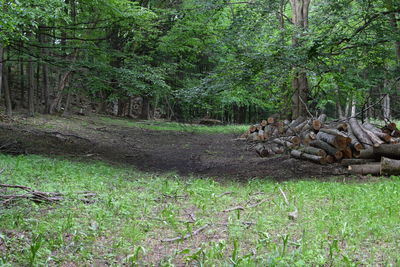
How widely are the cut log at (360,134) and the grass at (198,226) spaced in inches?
77.5

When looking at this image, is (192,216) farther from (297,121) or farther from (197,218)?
(297,121)

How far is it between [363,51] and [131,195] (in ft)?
22.4

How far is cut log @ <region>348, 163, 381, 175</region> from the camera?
840 cm

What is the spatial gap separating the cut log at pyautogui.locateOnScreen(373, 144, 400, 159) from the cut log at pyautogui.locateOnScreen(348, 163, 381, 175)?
335 mm

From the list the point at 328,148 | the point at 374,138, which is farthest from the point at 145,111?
the point at 374,138

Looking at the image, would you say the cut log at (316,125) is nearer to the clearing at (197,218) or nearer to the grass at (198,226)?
the clearing at (197,218)

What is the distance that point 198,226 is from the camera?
4727 mm

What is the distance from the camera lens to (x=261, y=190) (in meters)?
7.22

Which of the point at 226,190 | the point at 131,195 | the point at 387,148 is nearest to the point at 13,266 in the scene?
the point at 131,195

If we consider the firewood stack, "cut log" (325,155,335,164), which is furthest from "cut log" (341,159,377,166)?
"cut log" (325,155,335,164)

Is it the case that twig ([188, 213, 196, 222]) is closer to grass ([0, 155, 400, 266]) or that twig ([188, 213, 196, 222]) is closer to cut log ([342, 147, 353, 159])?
grass ([0, 155, 400, 266])

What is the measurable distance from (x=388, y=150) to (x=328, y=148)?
1537 millimetres

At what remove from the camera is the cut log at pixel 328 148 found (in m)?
9.29

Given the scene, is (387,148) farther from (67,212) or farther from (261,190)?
(67,212)
